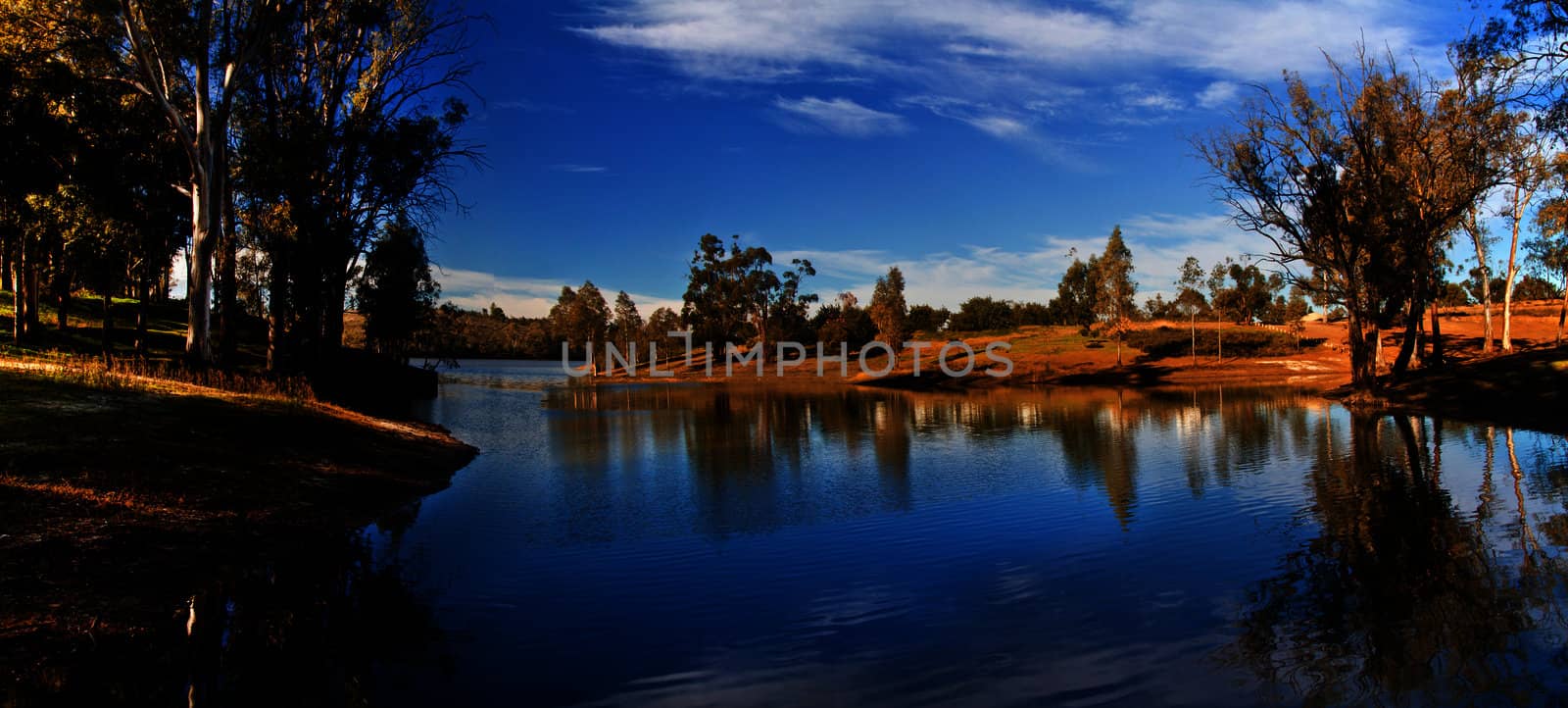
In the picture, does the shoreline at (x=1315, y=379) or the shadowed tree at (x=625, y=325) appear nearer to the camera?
the shoreline at (x=1315, y=379)

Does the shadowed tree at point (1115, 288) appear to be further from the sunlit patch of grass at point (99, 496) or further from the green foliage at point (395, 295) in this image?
the sunlit patch of grass at point (99, 496)

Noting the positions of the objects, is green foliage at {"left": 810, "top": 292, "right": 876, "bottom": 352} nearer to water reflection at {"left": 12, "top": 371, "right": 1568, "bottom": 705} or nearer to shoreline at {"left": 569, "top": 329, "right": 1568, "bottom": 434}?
shoreline at {"left": 569, "top": 329, "right": 1568, "bottom": 434}

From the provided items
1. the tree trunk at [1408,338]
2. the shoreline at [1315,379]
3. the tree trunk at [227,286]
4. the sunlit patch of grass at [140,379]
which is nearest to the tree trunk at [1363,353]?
the shoreline at [1315,379]

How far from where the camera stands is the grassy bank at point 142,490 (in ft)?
25.4

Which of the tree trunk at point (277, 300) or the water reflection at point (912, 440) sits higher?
the tree trunk at point (277, 300)

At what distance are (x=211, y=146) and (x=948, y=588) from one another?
25.7m

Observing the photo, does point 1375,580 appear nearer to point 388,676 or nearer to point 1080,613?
point 1080,613

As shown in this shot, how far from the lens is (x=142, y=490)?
1111 centimetres

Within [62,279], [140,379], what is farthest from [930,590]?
[62,279]

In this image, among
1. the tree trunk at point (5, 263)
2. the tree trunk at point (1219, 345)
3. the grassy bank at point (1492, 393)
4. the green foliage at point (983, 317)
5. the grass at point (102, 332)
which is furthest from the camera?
the green foliage at point (983, 317)

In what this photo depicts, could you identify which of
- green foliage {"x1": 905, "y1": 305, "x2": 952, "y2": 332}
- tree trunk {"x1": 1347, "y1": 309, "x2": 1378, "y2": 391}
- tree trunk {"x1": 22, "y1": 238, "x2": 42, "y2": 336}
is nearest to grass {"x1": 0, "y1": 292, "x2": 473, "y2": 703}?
tree trunk {"x1": 22, "y1": 238, "x2": 42, "y2": 336}

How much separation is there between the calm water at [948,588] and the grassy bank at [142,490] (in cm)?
89

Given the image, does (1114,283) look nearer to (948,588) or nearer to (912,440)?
(912,440)

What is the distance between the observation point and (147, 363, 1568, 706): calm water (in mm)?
7637
